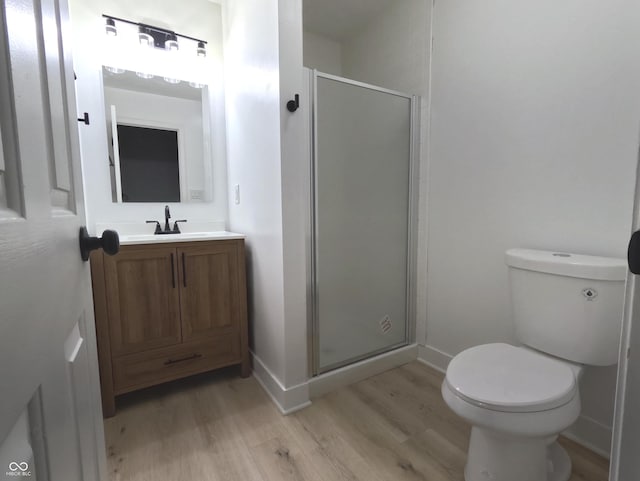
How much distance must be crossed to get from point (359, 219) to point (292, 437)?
3.88 ft

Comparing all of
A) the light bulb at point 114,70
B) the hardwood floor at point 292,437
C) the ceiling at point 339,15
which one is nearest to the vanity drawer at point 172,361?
the hardwood floor at point 292,437

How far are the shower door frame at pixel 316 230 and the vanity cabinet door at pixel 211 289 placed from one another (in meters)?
0.47

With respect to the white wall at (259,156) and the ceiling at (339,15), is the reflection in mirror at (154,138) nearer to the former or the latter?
the white wall at (259,156)

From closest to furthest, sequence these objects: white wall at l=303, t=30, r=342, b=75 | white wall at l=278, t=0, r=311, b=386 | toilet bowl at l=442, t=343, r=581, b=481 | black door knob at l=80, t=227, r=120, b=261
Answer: black door knob at l=80, t=227, r=120, b=261, toilet bowl at l=442, t=343, r=581, b=481, white wall at l=278, t=0, r=311, b=386, white wall at l=303, t=30, r=342, b=75

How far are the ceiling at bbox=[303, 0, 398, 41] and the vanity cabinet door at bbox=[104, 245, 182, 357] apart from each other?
1865mm

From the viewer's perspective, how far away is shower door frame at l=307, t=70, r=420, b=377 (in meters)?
1.61

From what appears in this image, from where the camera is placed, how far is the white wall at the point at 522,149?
1.22 m

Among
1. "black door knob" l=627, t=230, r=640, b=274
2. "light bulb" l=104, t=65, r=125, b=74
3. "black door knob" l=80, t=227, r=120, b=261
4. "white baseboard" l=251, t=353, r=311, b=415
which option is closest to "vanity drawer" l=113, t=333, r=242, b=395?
"white baseboard" l=251, t=353, r=311, b=415

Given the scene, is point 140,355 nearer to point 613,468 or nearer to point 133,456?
point 133,456

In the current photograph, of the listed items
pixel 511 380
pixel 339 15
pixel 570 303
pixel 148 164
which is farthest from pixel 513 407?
pixel 339 15

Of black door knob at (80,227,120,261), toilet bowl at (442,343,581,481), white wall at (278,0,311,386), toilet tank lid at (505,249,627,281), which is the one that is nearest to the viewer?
black door knob at (80,227,120,261)

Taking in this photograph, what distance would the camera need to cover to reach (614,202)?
1.23 metres

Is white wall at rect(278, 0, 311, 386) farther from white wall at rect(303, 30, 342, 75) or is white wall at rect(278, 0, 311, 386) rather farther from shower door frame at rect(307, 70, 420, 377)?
white wall at rect(303, 30, 342, 75)

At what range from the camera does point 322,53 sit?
8.10ft
